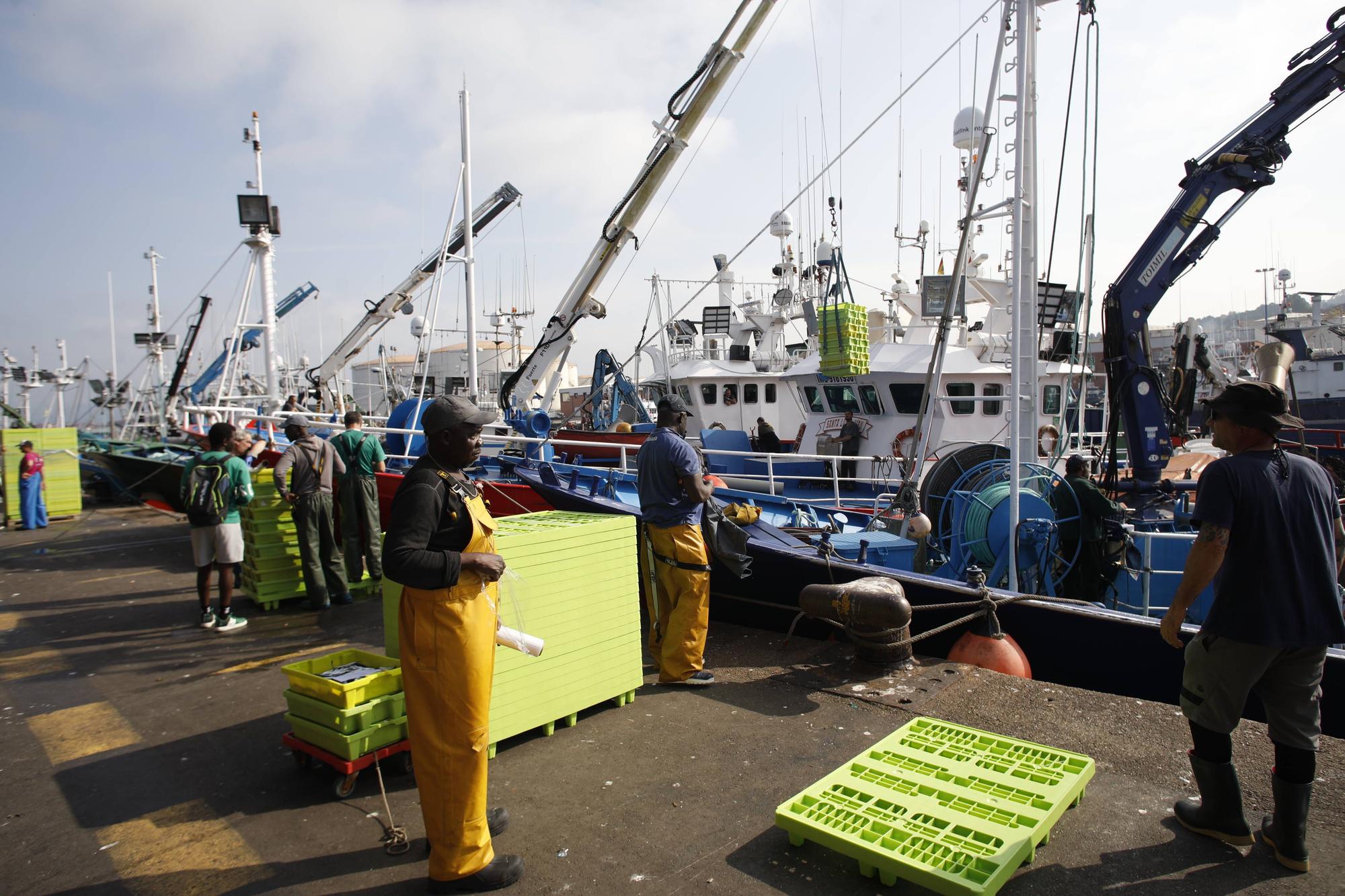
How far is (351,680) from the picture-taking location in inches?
135

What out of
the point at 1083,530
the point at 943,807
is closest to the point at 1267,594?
the point at 943,807

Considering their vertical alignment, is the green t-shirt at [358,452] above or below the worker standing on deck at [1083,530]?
above

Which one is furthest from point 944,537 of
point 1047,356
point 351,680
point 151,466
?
point 151,466

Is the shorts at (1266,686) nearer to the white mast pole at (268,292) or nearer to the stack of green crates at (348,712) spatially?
the stack of green crates at (348,712)

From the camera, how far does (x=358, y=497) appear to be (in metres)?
7.14

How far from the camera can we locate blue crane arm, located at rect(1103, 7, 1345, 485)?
8.03 m

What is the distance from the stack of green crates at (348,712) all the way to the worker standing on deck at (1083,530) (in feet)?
16.9

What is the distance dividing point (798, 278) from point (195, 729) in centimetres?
1417

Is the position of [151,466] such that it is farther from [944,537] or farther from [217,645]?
[944,537]

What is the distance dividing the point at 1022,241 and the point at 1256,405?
10.2 ft

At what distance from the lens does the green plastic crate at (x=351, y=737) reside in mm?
3291

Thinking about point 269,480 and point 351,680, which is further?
point 269,480

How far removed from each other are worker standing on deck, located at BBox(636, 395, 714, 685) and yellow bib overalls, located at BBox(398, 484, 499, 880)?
2.01 meters

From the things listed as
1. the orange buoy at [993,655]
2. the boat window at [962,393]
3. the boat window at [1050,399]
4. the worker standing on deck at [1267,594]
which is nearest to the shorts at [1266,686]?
the worker standing on deck at [1267,594]
